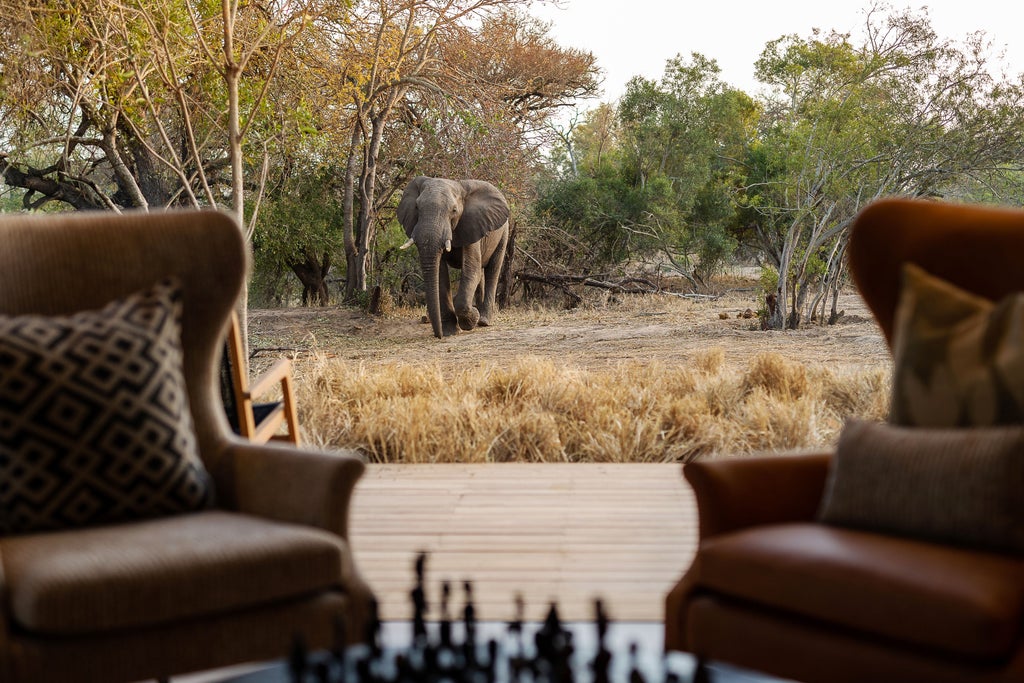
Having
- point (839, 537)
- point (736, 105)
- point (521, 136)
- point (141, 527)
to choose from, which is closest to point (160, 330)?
point (141, 527)

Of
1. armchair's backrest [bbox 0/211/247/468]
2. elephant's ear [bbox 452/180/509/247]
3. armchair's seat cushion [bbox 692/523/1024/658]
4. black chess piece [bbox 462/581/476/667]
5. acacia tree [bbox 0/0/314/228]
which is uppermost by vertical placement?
acacia tree [bbox 0/0/314/228]

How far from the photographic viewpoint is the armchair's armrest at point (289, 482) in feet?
6.32

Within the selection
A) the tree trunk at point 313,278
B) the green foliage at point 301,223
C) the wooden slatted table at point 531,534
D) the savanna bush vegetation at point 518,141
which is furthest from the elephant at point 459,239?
the wooden slatted table at point 531,534

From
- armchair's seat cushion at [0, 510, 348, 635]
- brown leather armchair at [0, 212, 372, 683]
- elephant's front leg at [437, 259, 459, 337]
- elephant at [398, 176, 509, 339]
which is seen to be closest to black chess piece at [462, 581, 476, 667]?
brown leather armchair at [0, 212, 372, 683]

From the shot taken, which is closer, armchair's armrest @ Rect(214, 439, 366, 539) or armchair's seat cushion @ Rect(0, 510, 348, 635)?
armchair's seat cushion @ Rect(0, 510, 348, 635)

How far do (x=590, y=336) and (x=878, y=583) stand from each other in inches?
162

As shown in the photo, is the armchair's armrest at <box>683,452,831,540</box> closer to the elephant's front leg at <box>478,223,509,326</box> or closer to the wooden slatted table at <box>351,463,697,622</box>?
the wooden slatted table at <box>351,463,697,622</box>

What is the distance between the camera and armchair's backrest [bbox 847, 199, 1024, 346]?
2078 millimetres

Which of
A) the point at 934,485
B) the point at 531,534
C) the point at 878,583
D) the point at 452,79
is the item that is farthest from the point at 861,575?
the point at 452,79

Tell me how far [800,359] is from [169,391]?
383 cm

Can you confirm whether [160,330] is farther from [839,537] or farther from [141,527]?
[839,537]

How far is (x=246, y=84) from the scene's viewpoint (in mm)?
5410

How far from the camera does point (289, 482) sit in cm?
201

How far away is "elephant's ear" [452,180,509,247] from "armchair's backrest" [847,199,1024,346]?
3681mm
